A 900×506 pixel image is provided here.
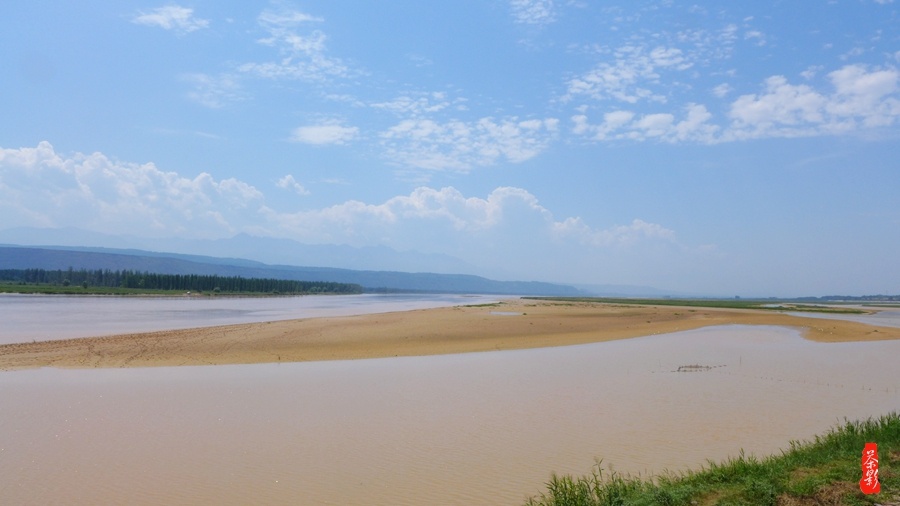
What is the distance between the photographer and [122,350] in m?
19.6

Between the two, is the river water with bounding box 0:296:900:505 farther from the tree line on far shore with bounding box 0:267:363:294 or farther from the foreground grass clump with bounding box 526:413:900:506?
the tree line on far shore with bounding box 0:267:363:294

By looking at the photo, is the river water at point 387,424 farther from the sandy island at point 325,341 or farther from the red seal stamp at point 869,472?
the red seal stamp at point 869,472

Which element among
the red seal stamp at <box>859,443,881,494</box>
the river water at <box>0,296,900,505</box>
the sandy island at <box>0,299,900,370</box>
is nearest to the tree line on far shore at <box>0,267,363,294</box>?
the sandy island at <box>0,299,900,370</box>

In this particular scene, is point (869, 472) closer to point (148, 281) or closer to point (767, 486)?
point (767, 486)

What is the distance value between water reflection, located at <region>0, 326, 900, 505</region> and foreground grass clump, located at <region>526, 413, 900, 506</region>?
4.37 feet

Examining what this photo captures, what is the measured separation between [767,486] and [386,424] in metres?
6.35

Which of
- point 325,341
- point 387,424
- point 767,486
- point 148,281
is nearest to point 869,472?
point 767,486

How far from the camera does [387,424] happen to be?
34.0 feet

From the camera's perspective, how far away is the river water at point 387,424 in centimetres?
746

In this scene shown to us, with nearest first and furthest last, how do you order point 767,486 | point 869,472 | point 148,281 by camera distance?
1. point 869,472
2. point 767,486
3. point 148,281

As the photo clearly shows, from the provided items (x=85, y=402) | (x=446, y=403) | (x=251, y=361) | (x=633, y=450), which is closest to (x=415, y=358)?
(x=251, y=361)

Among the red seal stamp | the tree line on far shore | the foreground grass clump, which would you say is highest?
the red seal stamp

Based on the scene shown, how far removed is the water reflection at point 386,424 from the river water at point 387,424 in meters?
0.04

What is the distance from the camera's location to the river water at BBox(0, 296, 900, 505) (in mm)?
7457
